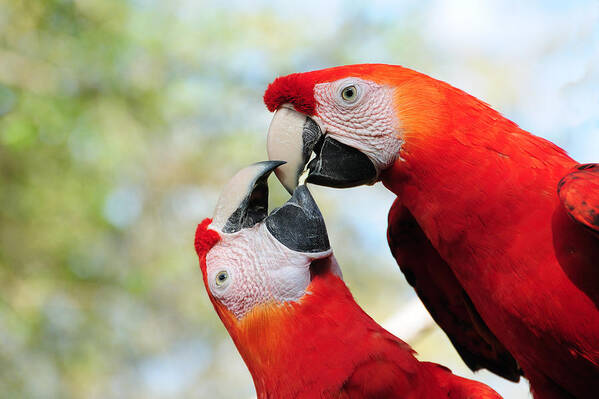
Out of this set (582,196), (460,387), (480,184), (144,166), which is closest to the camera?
(582,196)

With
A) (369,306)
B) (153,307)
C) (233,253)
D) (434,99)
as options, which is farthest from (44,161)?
(434,99)

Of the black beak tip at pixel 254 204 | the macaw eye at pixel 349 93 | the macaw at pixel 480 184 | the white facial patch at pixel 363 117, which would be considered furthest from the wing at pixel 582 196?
the black beak tip at pixel 254 204

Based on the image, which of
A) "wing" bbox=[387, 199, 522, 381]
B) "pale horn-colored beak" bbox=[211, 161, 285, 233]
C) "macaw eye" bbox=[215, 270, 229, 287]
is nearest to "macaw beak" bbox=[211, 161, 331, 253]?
"pale horn-colored beak" bbox=[211, 161, 285, 233]

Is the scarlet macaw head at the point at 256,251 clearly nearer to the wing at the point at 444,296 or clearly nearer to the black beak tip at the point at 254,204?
the black beak tip at the point at 254,204

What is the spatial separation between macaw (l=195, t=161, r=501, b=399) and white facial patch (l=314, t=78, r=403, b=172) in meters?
0.20

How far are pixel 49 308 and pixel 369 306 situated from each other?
3.21 metres

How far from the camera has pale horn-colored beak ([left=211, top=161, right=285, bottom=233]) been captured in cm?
162

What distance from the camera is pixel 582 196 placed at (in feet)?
4.02

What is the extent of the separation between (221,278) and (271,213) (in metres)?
0.22

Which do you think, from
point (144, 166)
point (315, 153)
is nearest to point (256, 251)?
point (315, 153)

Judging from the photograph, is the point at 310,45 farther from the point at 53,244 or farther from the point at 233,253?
the point at 233,253

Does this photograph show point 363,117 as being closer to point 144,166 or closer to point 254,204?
point 254,204

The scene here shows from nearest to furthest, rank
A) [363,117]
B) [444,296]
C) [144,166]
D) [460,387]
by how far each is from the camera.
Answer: [363,117]
[460,387]
[444,296]
[144,166]

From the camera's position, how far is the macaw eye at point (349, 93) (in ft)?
4.90
